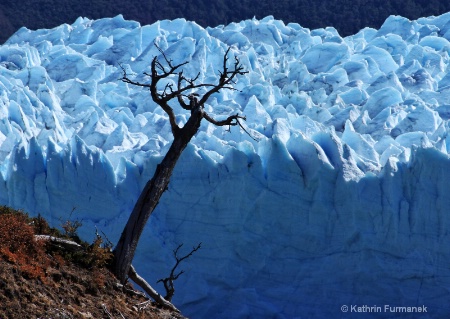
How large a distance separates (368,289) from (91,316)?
507 centimetres

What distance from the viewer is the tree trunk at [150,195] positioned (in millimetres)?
5523

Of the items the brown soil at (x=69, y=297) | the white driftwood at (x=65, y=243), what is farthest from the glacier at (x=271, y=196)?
the white driftwood at (x=65, y=243)

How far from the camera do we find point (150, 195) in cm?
557

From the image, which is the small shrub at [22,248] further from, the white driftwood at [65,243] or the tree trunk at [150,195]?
the tree trunk at [150,195]

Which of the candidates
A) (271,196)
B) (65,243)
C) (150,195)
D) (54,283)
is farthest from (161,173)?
(271,196)

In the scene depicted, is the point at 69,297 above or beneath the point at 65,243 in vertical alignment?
beneath

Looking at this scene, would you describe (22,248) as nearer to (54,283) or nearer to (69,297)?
(54,283)

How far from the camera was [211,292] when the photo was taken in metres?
9.62

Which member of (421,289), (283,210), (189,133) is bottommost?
(421,289)

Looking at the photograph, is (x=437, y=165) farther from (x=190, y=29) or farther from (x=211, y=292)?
(x=190, y=29)

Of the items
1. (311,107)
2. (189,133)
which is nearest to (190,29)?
(311,107)

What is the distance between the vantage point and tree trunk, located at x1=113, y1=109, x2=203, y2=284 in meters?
5.52

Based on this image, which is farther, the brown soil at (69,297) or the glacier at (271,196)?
the glacier at (271,196)

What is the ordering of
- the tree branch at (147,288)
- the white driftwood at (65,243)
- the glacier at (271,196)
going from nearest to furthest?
the white driftwood at (65,243) < the tree branch at (147,288) < the glacier at (271,196)
